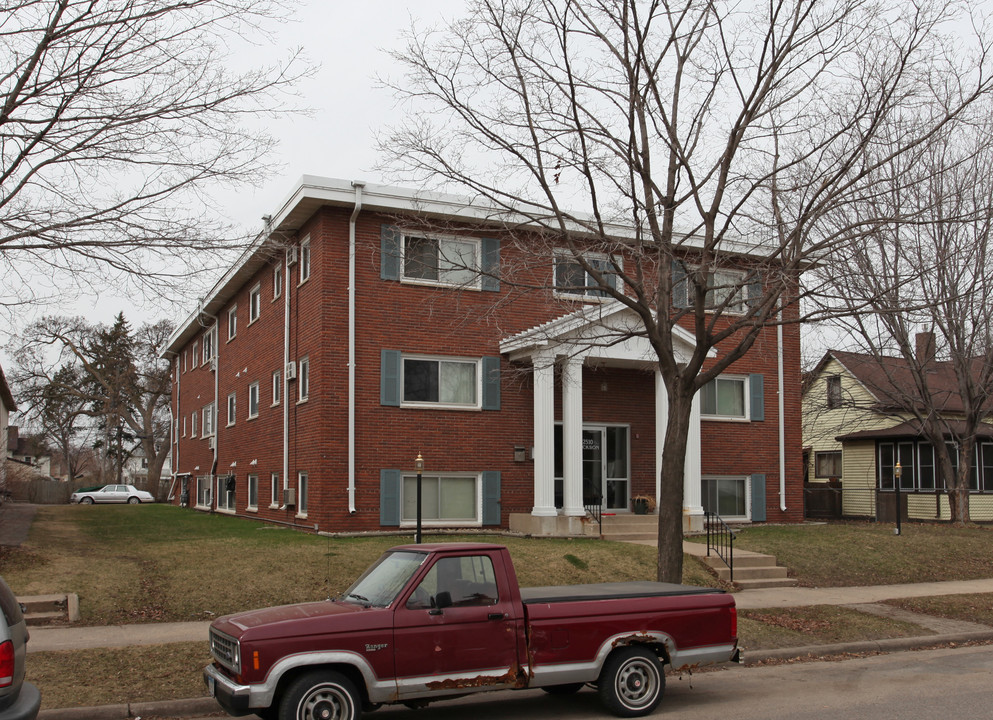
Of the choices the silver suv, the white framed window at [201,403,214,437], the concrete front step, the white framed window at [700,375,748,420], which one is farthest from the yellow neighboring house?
the silver suv

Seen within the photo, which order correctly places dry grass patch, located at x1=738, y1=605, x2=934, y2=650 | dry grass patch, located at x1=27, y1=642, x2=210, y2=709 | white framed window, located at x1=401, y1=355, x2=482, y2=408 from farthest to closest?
white framed window, located at x1=401, y1=355, x2=482, y2=408 < dry grass patch, located at x1=738, y1=605, x2=934, y2=650 < dry grass patch, located at x1=27, y1=642, x2=210, y2=709

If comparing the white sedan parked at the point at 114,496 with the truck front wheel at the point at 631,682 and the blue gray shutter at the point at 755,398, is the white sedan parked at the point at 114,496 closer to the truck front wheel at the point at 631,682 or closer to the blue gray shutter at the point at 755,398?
the blue gray shutter at the point at 755,398

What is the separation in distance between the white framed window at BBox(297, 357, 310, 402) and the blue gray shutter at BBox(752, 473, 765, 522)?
38.4 ft

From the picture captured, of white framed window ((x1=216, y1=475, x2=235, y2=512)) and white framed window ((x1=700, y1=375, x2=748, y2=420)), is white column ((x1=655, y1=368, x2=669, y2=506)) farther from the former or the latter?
white framed window ((x1=216, y1=475, x2=235, y2=512))

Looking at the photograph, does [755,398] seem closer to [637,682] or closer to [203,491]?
[637,682]

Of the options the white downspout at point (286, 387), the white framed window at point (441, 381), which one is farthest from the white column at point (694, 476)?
the white downspout at point (286, 387)

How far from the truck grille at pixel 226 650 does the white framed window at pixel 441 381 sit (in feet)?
41.4

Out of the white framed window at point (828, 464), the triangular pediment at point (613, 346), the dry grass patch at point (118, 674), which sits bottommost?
the dry grass patch at point (118, 674)

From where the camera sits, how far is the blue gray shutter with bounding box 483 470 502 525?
21.1 m

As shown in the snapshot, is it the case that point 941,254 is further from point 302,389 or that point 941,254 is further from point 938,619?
point 302,389

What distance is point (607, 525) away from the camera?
20234 mm

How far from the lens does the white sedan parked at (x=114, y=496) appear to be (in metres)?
52.2

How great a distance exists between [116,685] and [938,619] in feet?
37.6

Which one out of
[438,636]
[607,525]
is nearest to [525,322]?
[607,525]
